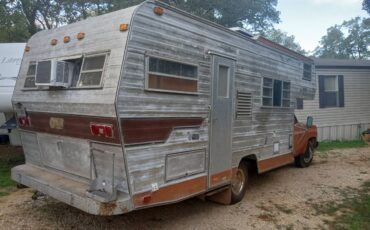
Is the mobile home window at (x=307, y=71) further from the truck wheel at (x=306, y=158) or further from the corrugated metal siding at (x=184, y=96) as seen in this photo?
the truck wheel at (x=306, y=158)

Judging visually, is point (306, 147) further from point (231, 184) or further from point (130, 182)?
point (130, 182)

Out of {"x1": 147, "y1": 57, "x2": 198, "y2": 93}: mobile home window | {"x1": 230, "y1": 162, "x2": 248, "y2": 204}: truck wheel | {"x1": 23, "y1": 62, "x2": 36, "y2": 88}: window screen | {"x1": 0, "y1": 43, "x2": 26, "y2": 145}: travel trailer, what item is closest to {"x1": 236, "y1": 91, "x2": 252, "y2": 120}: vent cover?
{"x1": 230, "y1": 162, "x2": 248, "y2": 204}: truck wheel

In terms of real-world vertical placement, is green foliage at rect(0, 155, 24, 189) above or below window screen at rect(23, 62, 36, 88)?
below

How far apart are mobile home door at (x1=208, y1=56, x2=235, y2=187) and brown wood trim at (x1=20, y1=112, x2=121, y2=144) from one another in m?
1.82

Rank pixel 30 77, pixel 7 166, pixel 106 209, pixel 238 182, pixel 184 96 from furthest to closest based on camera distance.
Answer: pixel 7 166 < pixel 238 182 < pixel 30 77 < pixel 184 96 < pixel 106 209

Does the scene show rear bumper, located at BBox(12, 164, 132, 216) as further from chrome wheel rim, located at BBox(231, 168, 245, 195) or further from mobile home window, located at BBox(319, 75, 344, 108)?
mobile home window, located at BBox(319, 75, 344, 108)

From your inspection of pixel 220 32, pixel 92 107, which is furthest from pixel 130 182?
pixel 220 32

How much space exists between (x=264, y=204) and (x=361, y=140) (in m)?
10.9

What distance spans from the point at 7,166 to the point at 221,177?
219 inches

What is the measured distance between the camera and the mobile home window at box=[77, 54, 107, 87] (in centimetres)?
412

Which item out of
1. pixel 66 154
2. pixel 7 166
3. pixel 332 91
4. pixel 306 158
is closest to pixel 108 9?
pixel 332 91

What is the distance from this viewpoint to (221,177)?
18.2ft

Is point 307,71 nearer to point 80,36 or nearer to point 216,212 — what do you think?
point 216,212

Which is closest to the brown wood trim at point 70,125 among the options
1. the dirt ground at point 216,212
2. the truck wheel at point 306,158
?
the dirt ground at point 216,212
